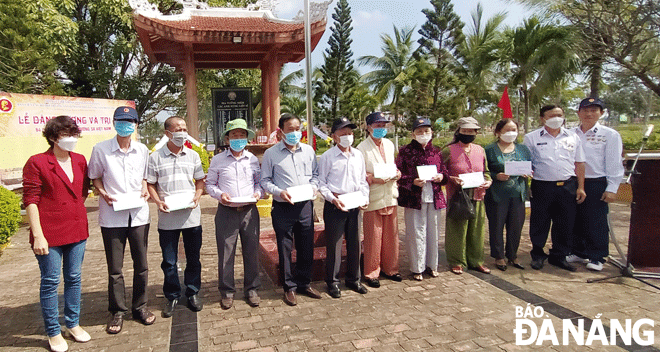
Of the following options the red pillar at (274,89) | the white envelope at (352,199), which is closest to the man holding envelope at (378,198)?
the white envelope at (352,199)

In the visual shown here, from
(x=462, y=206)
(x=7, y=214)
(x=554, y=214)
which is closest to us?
(x=462, y=206)

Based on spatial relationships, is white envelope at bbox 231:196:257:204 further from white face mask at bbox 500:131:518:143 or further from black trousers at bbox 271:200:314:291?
white face mask at bbox 500:131:518:143

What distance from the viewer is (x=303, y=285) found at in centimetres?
387

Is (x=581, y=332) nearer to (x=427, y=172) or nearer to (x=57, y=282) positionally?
(x=427, y=172)

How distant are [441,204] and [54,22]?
A: 455 inches

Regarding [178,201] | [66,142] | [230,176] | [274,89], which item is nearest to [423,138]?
[230,176]

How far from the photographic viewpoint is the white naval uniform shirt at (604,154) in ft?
14.2

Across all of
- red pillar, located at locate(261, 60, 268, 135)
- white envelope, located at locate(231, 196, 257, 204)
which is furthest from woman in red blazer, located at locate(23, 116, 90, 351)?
red pillar, located at locate(261, 60, 268, 135)

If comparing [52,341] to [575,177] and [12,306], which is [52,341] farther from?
[575,177]

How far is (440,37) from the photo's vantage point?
1917cm

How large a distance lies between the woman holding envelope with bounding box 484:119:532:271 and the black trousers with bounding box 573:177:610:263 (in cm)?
66

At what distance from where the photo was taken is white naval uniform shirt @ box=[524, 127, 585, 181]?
4367mm

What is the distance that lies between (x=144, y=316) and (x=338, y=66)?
21.6m

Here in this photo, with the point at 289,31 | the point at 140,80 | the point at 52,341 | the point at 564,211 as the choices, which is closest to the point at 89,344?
the point at 52,341
